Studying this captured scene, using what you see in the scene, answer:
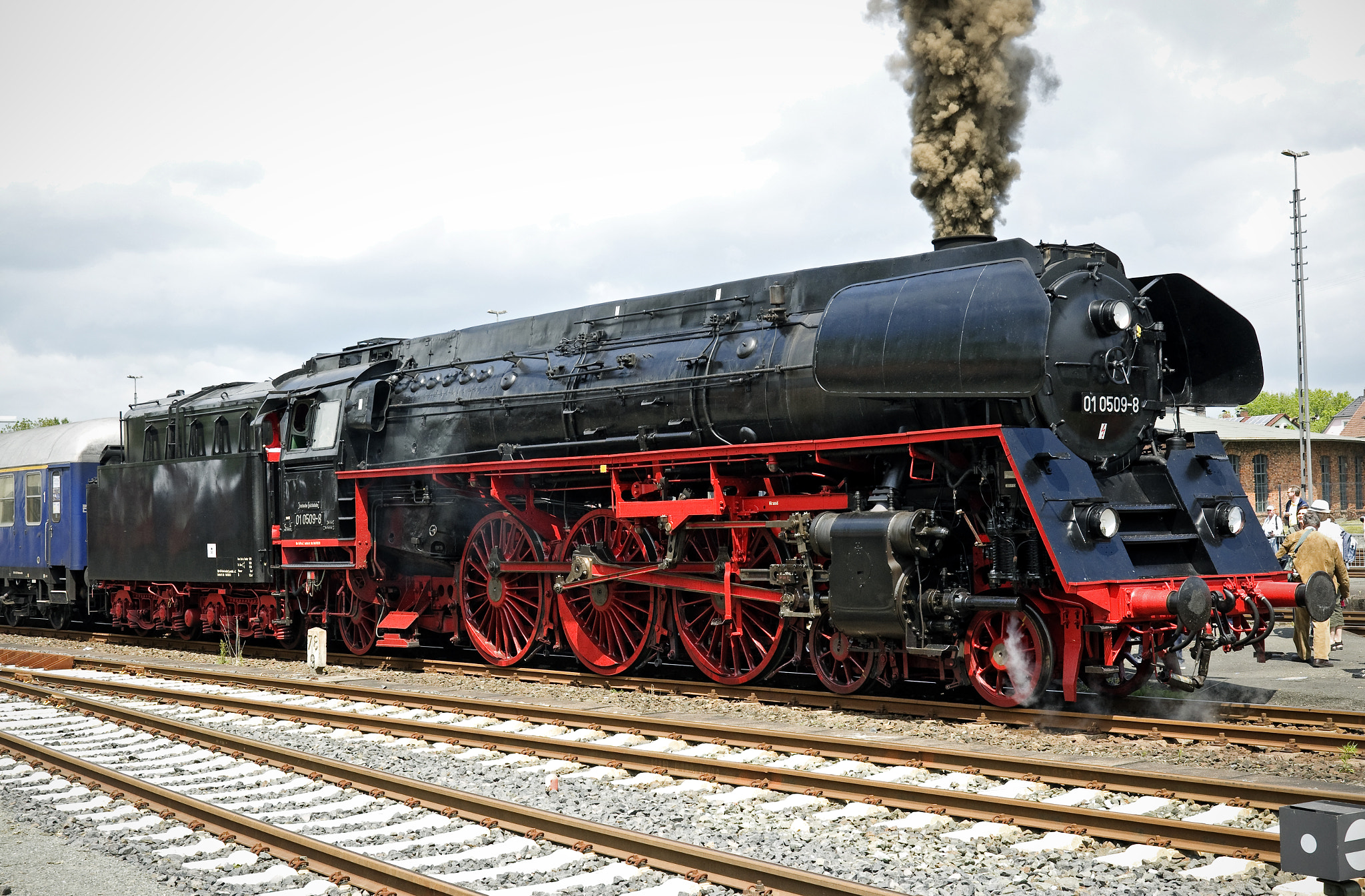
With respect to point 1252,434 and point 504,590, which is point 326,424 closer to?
point 504,590

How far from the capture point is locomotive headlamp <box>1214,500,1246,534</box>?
8844 mm

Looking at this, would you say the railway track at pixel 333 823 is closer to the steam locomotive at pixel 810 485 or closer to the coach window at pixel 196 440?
the steam locomotive at pixel 810 485

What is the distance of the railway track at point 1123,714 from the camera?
7516mm

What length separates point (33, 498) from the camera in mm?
19672

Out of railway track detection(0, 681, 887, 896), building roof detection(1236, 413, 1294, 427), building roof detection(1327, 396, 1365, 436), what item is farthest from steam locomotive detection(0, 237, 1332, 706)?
building roof detection(1327, 396, 1365, 436)

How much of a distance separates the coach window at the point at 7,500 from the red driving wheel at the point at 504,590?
1196cm

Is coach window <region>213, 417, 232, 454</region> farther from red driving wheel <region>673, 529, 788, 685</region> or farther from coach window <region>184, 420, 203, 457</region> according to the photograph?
red driving wheel <region>673, 529, 788, 685</region>

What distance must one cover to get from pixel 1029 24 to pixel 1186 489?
211 inches

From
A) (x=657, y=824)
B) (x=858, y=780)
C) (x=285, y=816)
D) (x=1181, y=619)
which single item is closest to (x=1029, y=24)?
(x=1181, y=619)

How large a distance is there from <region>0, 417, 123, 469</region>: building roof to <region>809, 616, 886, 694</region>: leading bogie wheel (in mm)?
13581

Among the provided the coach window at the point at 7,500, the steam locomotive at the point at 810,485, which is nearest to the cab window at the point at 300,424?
the steam locomotive at the point at 810,485

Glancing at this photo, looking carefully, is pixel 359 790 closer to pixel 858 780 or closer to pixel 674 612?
pixel 858 780

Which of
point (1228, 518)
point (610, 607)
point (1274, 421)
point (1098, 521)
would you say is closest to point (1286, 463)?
point (1274, 421)

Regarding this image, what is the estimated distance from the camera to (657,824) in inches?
241
